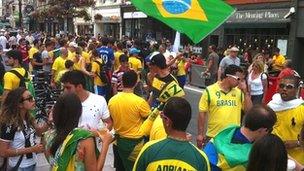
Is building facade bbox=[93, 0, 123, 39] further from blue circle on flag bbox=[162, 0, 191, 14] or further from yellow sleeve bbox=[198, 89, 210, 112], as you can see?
yellow sleeve bbox=[198, 89, 210, 112]

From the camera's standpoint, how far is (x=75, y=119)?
3613mm

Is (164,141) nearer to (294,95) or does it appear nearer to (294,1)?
(294,95)

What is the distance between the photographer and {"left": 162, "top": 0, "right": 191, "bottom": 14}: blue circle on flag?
6.46 m

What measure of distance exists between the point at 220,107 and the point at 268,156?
3.13 meters

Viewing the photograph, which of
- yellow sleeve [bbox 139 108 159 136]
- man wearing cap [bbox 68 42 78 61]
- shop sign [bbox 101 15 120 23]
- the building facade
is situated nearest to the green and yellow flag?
yellow sleeve [bbox 139 108 159 136]

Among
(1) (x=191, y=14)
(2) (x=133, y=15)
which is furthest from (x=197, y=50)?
(1) (x=191, y=14)

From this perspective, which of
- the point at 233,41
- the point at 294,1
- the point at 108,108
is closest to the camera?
the point at 108,108

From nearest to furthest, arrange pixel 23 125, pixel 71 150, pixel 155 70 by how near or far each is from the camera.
→ pixel 71 150 → pixel 23 125 → pixel 155 70

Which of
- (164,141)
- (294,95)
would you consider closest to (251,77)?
(294,95)

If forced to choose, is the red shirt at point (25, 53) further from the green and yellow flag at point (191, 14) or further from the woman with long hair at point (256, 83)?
the green and yellow flag at point (191, 14)

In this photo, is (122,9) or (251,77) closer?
(251,77)

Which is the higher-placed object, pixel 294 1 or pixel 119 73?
pixel 294 1

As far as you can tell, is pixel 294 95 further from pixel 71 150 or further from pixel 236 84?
pixel 71 150

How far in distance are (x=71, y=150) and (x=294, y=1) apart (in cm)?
2040
